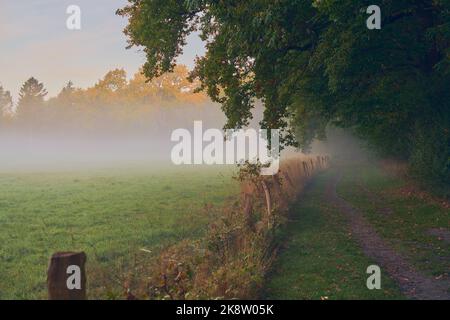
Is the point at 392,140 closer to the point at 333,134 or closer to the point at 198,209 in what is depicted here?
the point at 198,209

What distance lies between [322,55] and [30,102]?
309ft

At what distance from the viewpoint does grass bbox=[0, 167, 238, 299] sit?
1211 centimetres

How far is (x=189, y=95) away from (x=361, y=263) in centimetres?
8664

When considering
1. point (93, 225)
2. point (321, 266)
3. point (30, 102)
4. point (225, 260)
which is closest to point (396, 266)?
point (321, 266)

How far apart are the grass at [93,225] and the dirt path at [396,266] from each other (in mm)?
6106

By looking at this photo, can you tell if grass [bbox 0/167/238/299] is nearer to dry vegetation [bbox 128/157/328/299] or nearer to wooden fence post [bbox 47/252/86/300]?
wooden fence post [bbox 47/252/86/300]

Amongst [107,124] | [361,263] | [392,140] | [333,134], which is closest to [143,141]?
[107,124]

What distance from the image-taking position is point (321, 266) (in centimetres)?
1195

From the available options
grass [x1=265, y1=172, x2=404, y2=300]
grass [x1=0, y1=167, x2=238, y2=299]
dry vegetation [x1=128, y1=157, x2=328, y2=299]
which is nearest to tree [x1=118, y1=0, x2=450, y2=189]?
dry vegetation [x1=128, y1=157, x2=328, y2=299]

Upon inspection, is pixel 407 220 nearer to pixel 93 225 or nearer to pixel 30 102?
pixel 93 225

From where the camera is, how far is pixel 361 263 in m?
12.2

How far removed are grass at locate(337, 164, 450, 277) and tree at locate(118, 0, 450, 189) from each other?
2444 mm

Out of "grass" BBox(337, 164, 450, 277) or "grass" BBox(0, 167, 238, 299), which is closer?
"grass" BBox(0, 167, 238, 299)

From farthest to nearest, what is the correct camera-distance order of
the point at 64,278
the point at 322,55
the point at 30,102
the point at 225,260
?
the point at 30,102
the point at 322,55
the point at 225,260
the point at 64,278
